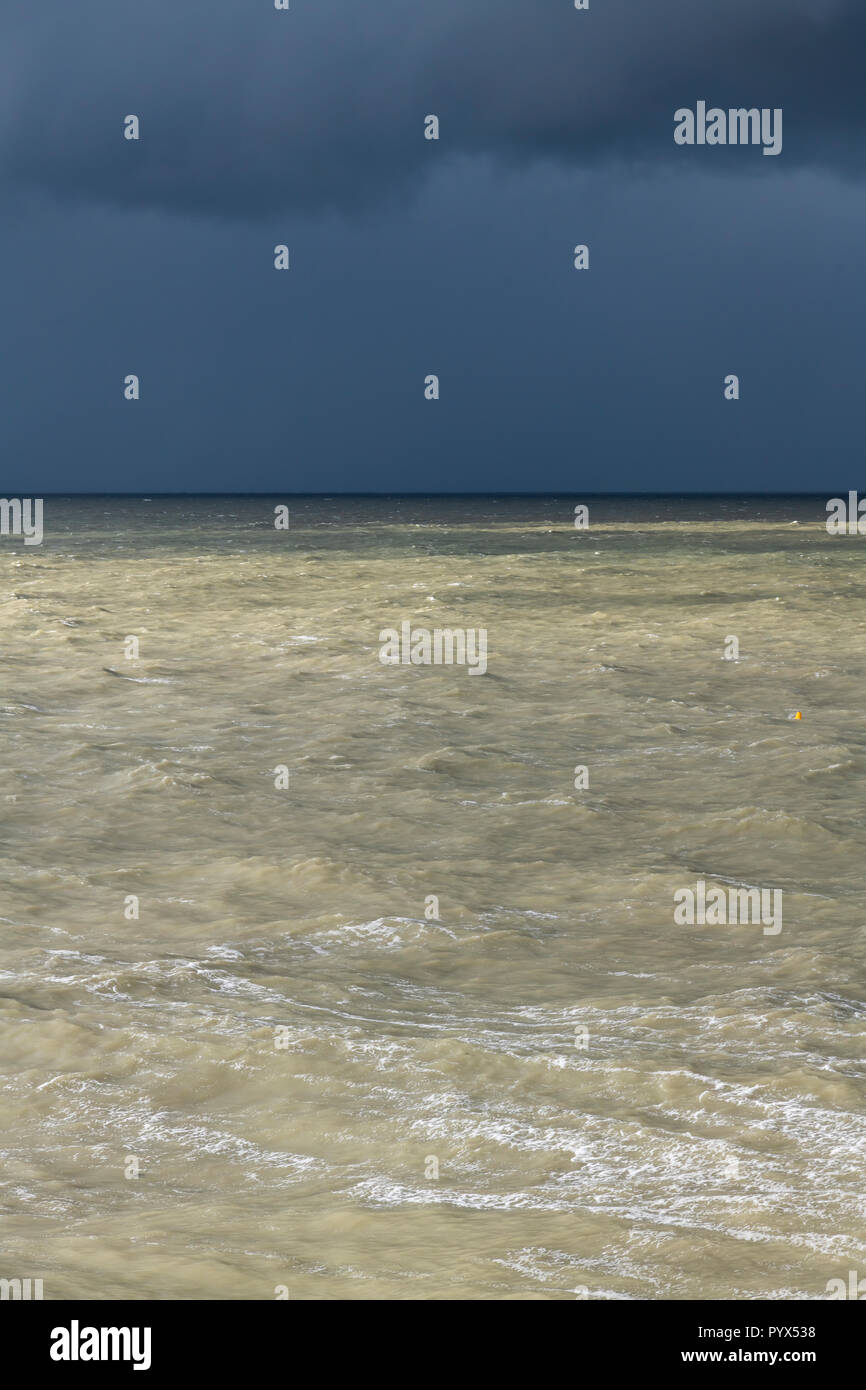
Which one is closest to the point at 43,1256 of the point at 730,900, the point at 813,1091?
the point at 813,1091

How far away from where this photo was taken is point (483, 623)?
109ft

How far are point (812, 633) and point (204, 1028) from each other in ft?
78.0

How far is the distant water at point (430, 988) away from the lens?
636cm

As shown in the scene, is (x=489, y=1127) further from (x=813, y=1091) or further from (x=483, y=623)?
(x=483, y=623)

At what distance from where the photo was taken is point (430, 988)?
9906 millimetres

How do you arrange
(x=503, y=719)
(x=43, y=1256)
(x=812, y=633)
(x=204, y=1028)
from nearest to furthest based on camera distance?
(x=43, y=1256) → (x=204, y=1028) → (x=503, y=719) → (x=812, y=633)

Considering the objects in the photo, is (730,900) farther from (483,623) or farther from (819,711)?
(483,623)

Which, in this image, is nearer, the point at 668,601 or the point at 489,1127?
the point at 489,1127

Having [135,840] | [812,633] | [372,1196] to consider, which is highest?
[812,633]

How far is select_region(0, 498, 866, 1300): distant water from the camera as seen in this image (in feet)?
20.9

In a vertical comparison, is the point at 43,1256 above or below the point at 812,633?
below

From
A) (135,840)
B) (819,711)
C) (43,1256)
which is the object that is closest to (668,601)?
(819,711)

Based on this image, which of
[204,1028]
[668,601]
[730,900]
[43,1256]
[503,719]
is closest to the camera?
[43,1256]
